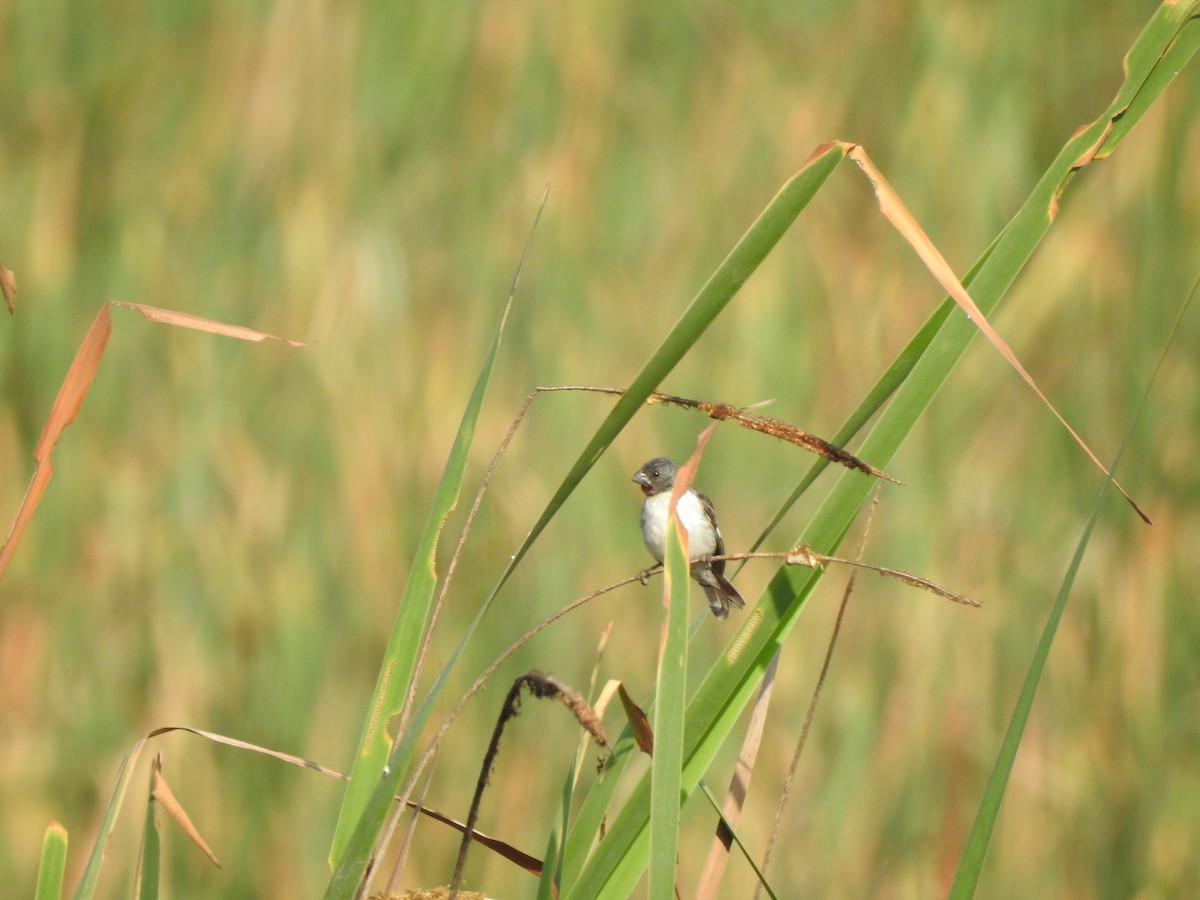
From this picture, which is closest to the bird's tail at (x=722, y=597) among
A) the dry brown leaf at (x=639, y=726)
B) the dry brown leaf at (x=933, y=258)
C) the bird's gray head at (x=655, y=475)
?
the bird's gray head at (x=655, y=475)

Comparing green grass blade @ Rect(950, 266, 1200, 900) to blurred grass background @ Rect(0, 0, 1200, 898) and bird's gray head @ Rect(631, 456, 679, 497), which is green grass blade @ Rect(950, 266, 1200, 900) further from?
bird's gray head @ Rect(631, 456, 679, 497)

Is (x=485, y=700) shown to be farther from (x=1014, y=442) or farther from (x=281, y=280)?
(x=1014, y=442)

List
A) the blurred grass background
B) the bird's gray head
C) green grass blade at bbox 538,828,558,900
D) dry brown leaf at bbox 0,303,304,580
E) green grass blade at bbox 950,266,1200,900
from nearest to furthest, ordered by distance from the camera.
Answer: green grass blade at bbox 950,266,1200,900, green grass blade at bbox 538,828,558,900, dry brown leaf at bbox 0,303,304,580, the blurred grass background, the bird's gray head

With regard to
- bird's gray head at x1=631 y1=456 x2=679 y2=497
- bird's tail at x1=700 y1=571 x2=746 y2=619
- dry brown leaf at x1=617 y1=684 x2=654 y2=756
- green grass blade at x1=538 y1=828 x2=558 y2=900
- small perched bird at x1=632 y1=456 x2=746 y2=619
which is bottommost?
green grass blade at x1=538 y1=828 x2=558 y2=900

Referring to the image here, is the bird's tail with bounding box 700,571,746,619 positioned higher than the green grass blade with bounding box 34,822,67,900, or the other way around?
the bird's tail with bounding box 700,571,746,619

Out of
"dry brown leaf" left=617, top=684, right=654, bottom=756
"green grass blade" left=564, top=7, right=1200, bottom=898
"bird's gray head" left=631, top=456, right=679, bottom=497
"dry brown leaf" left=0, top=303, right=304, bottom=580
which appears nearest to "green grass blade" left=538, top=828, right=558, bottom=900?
"green grass blade" left=564, top=7, right=1200, bottom=898

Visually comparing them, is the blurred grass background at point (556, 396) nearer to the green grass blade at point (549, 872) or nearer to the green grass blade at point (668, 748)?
the green grass blade at point (549, 872)
